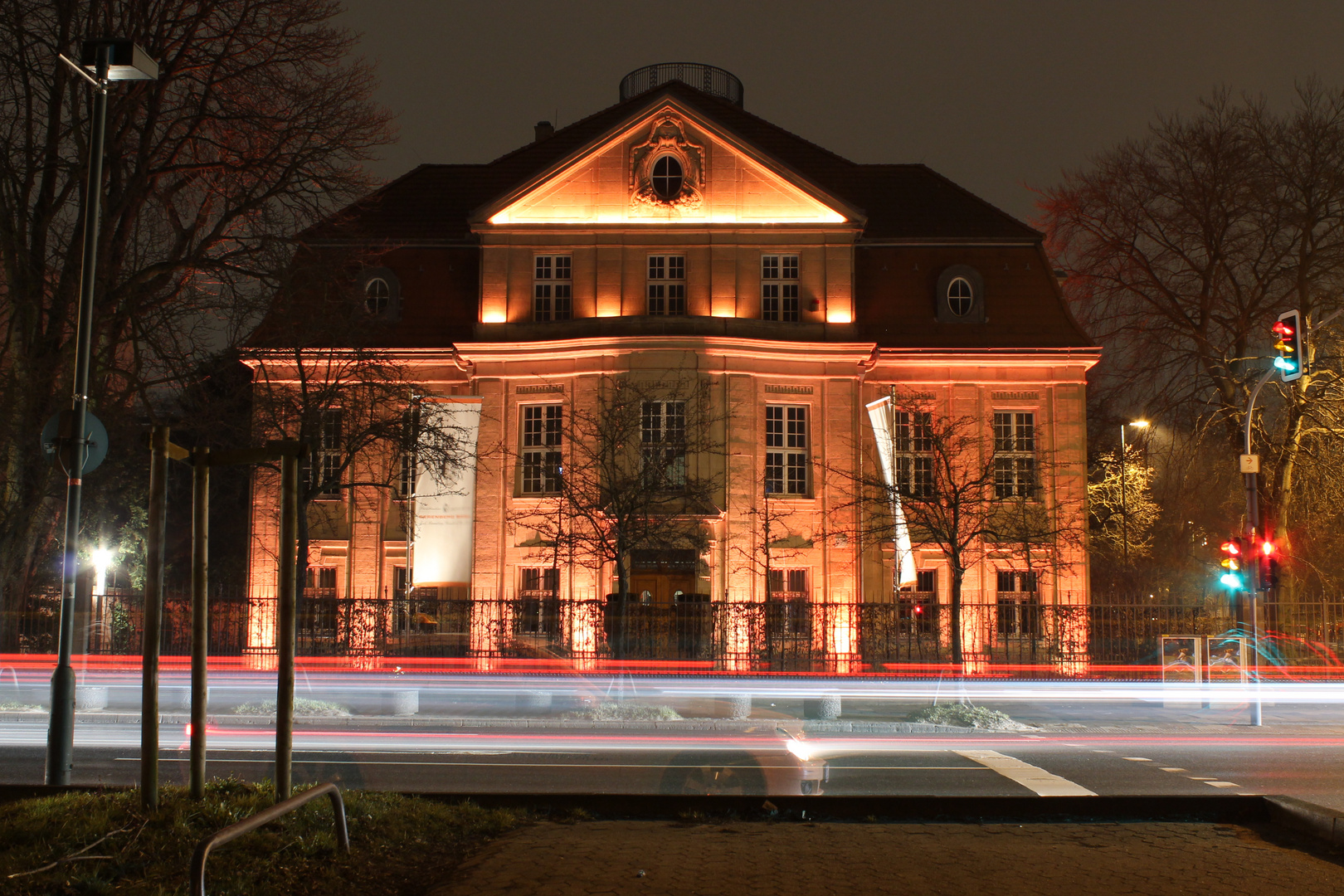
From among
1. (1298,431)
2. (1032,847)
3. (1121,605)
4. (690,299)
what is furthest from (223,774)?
(1298,431)

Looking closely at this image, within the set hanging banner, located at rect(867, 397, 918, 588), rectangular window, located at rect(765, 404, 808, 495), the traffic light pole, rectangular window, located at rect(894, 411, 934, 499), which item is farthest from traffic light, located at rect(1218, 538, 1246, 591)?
rectangular window, located at rect(765, 404, 808, 495)

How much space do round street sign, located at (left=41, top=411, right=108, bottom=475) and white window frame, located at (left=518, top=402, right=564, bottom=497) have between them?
23.1 meters

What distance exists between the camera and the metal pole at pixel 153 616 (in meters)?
7.75

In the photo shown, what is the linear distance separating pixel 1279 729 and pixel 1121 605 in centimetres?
895

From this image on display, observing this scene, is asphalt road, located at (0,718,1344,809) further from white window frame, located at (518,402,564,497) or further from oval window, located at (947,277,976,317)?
oval window, located at (947,277,976,317)

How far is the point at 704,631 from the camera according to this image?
27.0 meters

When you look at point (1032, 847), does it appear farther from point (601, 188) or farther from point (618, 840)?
point (601, 188)

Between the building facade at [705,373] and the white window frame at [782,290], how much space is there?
6 centimetres

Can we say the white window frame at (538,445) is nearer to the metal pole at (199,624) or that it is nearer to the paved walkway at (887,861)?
the paved walkway at (887,861)

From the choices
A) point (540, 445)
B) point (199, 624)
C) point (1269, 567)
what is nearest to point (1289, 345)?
point (1269, 567)

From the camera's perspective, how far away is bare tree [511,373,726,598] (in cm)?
3022

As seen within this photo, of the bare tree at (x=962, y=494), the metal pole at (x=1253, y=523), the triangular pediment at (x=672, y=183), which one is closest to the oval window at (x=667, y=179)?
the triangular pediment at (x=672, y=183)

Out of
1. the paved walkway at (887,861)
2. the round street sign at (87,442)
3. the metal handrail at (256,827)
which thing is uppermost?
the round street sign at (87,442)

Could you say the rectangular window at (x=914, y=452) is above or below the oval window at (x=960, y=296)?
below
